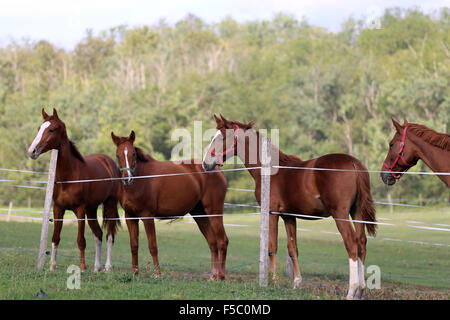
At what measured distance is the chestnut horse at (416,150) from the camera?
9.36 metres

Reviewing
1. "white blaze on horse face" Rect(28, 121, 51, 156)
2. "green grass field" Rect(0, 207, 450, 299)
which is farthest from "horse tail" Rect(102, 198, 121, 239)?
"white blaze on horse face" Rect(28, 121, 51, 156)

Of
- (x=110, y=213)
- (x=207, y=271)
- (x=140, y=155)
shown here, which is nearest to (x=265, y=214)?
(x=140, y=155)

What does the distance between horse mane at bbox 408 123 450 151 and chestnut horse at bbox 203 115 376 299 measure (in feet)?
3.76

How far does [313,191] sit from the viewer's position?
9.44 metres

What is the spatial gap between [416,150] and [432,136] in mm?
328

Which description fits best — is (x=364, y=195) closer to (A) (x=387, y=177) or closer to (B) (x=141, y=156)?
(A) (x=387, y=177)

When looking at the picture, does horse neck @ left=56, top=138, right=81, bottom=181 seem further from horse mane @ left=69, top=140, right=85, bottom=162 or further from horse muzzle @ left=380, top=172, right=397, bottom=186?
horse muzzle @ left=380, top=172, right=397, bottom=186

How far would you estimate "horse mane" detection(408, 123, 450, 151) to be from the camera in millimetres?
9352

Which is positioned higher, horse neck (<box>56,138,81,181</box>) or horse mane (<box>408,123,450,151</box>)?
horse mane (<box>408,123,450,151</box>)

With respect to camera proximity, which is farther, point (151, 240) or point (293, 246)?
point (151, 240)
